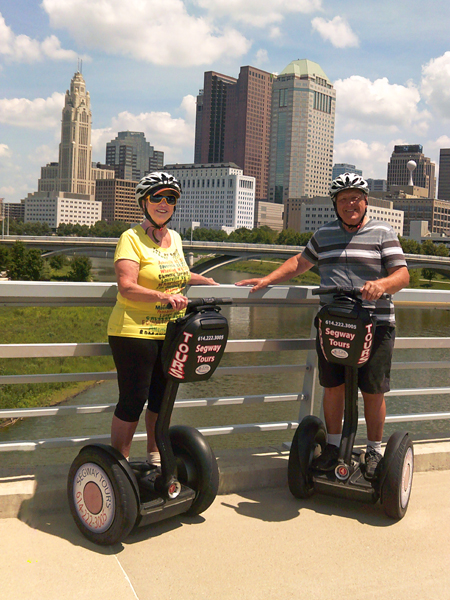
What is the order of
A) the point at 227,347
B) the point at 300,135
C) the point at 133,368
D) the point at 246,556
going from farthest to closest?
the point at 300,135
the point at 227,347
the point at 133,368
the point at 246,556

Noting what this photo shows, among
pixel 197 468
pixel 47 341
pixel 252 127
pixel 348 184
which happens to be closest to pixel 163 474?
pixel 197 468

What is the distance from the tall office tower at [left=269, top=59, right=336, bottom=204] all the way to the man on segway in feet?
594

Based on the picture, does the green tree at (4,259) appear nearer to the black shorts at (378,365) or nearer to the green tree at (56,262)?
the green tree at (56,262)

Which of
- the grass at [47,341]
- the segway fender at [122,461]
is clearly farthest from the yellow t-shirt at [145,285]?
the grass at [47,341]

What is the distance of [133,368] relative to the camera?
2.79 metres

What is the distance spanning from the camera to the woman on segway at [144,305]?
2.77 m

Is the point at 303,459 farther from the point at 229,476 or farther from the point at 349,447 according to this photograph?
the point at 229,476

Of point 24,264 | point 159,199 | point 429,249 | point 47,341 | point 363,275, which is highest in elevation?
point 429,249

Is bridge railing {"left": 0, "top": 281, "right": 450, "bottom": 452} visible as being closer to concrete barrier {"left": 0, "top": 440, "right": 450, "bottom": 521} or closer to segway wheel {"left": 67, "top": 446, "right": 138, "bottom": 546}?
concrete barrier {"left": 0, "top": 440, "right": 450, "bottom": 521}

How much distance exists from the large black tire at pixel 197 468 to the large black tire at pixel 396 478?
2.55 ft

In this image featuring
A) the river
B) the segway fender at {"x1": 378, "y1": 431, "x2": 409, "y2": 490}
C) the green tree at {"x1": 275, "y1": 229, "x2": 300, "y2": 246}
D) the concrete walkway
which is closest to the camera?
the concrete walkway

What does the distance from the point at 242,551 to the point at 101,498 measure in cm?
62

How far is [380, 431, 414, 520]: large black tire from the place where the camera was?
2965 millimetres

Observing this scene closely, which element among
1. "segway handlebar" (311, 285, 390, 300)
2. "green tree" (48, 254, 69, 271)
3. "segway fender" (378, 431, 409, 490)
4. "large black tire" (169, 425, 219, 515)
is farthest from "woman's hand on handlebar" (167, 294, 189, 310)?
"green tree" (48, 254, 69, 271)
